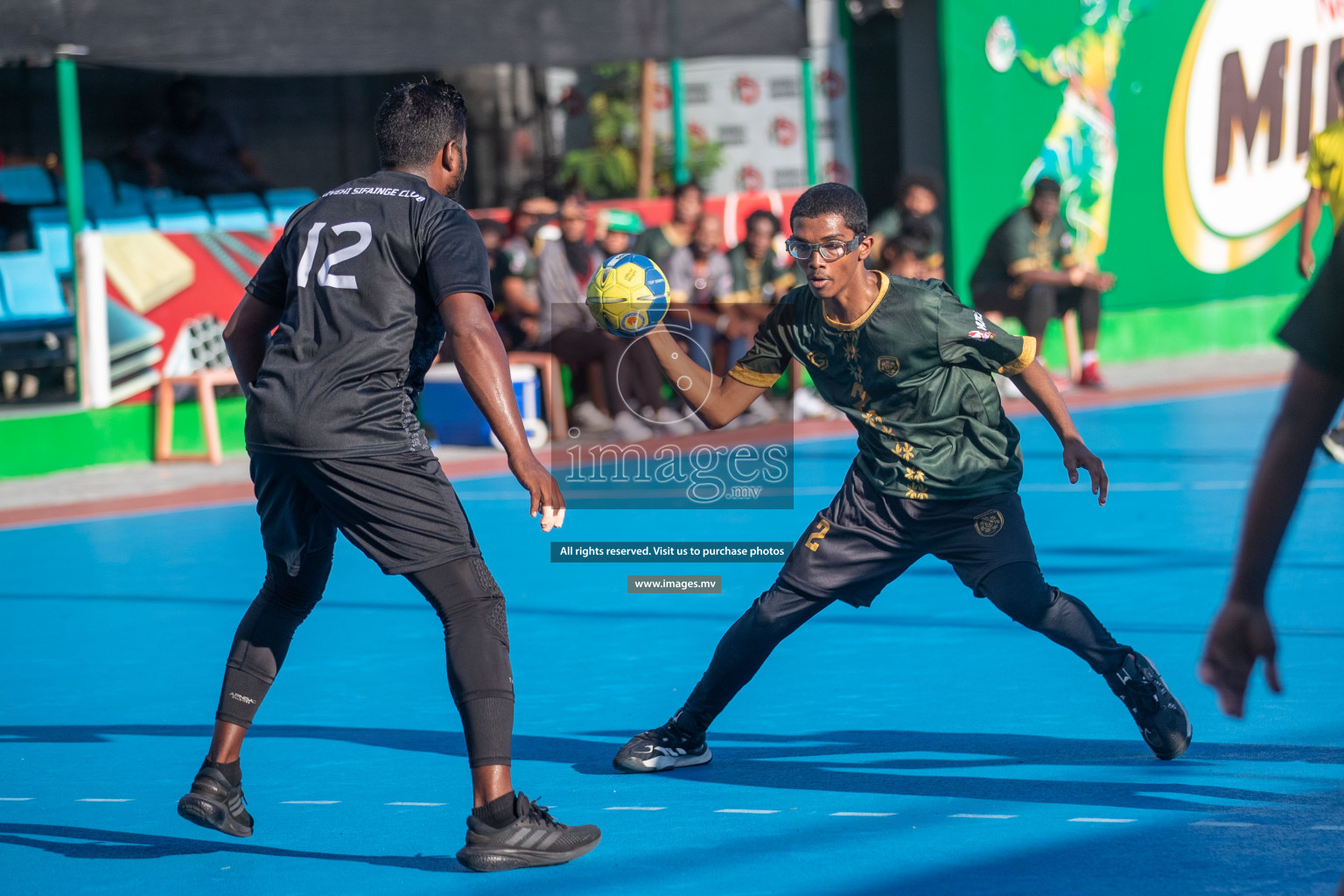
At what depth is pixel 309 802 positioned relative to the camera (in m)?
4.93

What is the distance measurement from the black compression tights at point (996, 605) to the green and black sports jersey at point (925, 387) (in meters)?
0.30

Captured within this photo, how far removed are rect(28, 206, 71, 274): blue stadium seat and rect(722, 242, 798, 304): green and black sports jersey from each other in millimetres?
5540

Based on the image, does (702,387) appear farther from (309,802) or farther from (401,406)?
(309,802)

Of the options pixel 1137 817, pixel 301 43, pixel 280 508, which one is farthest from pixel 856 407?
pixel 301 43

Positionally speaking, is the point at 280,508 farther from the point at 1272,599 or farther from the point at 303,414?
the point at 1272,599

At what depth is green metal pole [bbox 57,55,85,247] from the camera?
42.4 feet

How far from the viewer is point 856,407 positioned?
4980 mm

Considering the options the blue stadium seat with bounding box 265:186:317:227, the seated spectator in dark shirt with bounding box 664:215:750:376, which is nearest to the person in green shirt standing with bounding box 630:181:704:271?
the seated spectator in dark shirt with bounding box 664:215:750:376

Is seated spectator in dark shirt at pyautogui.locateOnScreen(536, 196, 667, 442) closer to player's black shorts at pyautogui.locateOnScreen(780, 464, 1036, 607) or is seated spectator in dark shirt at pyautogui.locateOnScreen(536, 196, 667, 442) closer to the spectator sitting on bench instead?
the spectator sitting on bench

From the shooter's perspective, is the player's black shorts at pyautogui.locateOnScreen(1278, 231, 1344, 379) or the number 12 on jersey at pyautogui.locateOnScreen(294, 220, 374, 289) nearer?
the player's black shorts at pyautogui.locateOnScreen(1278, 231, 1344, 379)

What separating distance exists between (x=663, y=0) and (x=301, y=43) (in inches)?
133

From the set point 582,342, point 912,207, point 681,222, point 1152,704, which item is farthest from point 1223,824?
point 681,222

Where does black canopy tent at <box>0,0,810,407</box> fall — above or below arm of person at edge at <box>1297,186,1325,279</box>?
above

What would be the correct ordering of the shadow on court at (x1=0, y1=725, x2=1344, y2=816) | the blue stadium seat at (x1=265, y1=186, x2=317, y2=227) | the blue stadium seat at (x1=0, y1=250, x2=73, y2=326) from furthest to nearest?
1. the blue stadium seat at (x1=265, y1=186, x2=317, y2=227)
2. the blue stadium seat at (x1=0, y1=250, x2=73, y2=326)
3. the shadow on court at (x1=0, y1=725, x2=1344, y2=816)
